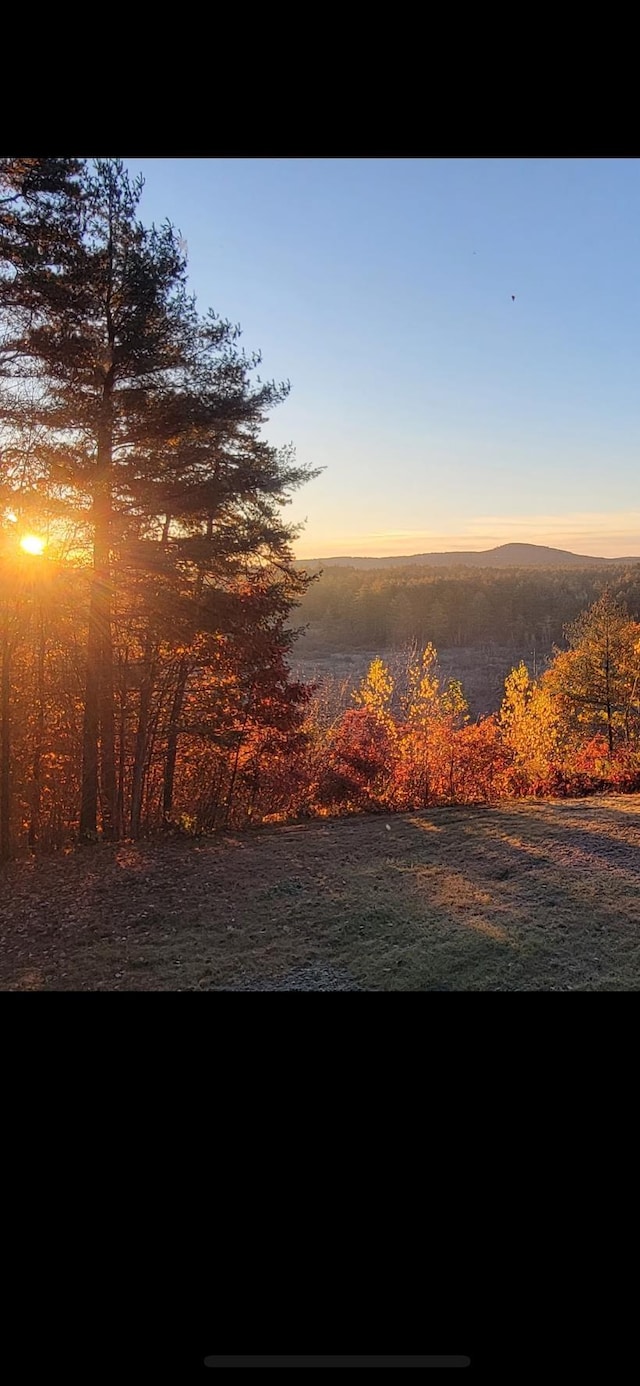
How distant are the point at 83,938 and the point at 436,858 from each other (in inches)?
66.7

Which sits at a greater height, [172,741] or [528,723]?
[172,741]

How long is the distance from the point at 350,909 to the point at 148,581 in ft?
8.34

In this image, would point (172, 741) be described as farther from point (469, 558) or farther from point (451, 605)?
point (451, 605)

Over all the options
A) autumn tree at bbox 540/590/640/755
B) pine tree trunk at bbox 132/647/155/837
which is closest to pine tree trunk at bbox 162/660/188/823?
pine tree trunk at bbox 132/647/155/837

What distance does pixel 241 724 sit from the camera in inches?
199

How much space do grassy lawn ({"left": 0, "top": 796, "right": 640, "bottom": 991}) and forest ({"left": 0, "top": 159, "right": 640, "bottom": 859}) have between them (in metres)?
0.89

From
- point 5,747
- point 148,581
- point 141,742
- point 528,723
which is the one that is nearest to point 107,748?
point 141,742

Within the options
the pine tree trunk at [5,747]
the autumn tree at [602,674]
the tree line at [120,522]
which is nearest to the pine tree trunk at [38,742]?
the tree line at [120,522]

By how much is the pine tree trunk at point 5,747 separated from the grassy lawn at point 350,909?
0.39m

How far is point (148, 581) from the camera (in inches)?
154

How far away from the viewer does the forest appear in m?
3.28
